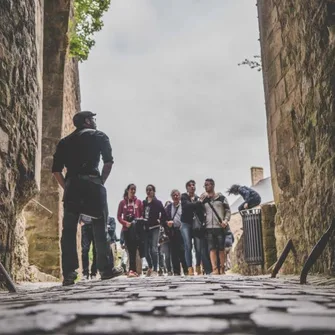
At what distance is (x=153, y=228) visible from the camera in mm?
7227

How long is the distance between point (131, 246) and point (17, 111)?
312cm

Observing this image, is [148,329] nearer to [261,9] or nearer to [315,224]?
[315,224]

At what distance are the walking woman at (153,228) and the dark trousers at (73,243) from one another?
2827 millimetres

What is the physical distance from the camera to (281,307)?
66.7 inches

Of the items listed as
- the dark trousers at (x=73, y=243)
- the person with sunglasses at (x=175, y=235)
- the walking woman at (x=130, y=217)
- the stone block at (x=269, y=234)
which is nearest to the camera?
the dark trousers at (x=73, y=243)

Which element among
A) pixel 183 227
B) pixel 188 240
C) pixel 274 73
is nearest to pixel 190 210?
pixel 183 227

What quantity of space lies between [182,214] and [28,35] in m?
3.41

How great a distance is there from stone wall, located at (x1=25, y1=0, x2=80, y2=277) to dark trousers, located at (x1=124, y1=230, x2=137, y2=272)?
199 cm

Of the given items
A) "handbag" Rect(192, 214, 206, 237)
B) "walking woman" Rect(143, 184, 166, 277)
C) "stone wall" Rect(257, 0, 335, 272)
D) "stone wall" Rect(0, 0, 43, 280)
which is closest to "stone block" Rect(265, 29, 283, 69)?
"stone wall" Rect(257, 0, 335, 272)

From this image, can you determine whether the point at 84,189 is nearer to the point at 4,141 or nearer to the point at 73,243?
the point at 73,243

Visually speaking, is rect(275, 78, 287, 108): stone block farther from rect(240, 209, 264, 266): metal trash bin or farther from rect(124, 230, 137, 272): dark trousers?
rect(124, 230, 137, 272): dark trousers

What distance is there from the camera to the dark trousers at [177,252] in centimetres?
712

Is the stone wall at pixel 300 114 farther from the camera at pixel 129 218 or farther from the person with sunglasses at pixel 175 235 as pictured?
the camera at pixel 129 218

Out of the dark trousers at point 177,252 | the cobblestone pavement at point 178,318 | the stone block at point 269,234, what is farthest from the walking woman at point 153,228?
the cobblestone pavement at point 178,318
